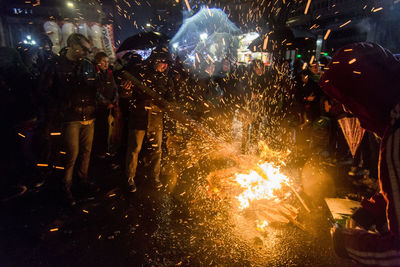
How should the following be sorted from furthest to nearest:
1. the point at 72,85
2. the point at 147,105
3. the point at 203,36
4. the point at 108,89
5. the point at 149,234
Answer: the point at 203,36 → the point at 108,89 → the point at 147,105 → the point at 72,85 → the point at 149,234

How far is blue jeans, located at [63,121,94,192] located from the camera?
416 centimetres

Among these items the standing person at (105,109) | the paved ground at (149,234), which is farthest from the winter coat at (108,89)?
the paved ground at (149,234)

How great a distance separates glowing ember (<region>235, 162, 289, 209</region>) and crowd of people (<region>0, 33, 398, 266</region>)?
5.87ft

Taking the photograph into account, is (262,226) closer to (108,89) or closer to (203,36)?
(108,89)

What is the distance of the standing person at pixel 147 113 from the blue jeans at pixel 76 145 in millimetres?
736

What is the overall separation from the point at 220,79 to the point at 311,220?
5.02 meters

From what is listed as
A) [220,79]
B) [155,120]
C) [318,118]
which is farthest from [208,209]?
[220,79]

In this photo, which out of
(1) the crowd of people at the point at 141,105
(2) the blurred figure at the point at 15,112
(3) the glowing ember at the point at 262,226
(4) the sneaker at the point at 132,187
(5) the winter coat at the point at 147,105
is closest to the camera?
(3) the glowing ember at the point at 262,226

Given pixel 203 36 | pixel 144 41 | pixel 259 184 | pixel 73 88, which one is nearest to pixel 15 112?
pixel 73 88

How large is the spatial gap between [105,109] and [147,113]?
2945 millimetres

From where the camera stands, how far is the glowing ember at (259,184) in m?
4.32

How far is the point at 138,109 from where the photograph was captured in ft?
15.1

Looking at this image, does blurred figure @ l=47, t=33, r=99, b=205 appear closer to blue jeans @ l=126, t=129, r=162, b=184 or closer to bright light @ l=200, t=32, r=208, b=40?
blue jeans @ l=126, t=129, r=162, b=184

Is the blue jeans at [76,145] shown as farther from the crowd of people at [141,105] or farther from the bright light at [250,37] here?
the bright light at [250,37]
